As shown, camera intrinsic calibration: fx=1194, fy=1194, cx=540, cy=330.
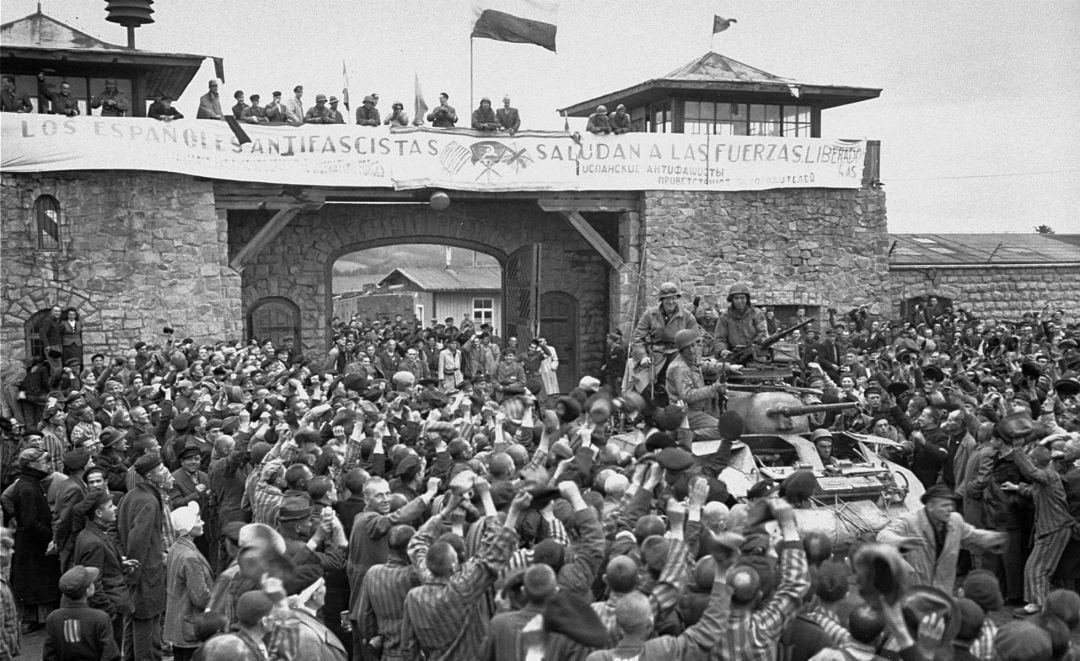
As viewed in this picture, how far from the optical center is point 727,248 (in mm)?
23547

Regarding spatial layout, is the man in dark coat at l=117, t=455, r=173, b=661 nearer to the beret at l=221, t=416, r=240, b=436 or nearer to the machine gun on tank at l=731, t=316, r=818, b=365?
the beret at l=221, t=416, r=240, b=436

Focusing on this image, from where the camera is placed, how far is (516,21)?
73.4 feet

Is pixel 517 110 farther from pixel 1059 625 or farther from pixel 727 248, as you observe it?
pixel 1059 625

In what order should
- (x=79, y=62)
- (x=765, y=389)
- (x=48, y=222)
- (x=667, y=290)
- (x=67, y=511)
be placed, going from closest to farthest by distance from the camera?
(x=67, y=511), (x=765, y=389), (x=667, y=290), (x=48, y=222), (x=79, y=62)

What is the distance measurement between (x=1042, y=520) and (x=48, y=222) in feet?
54.2

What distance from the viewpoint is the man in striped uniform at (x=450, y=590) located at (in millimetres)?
6500

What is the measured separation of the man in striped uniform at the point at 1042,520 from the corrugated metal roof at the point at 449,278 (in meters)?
32.7

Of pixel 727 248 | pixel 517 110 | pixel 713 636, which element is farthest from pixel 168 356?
pixel 713 636

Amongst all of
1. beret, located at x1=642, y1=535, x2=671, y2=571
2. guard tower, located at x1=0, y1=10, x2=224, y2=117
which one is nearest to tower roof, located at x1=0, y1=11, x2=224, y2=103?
guard tower, located at x1=0, y1=10, x2=224, y2=117

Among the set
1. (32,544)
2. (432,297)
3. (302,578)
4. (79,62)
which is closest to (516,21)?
(79,62)

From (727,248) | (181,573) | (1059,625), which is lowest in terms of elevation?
(181,573)

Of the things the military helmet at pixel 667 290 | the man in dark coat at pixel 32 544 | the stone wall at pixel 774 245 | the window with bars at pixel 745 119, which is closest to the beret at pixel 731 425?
the military helmet at pixel 667 290

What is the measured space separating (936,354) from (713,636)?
13.9 metres

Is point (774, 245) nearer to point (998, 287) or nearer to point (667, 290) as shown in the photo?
point (998, 287)
